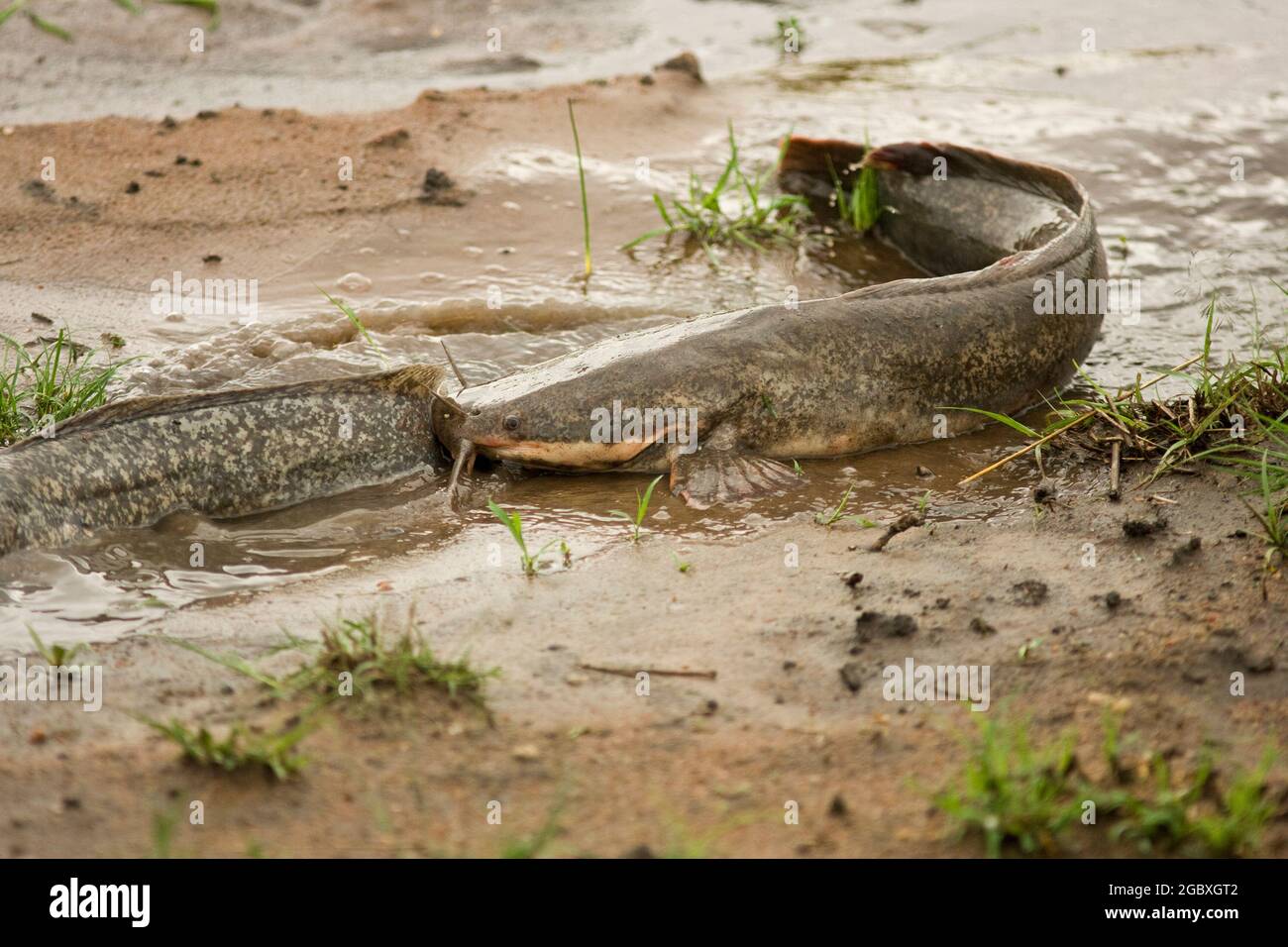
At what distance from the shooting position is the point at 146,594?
4.20 metres

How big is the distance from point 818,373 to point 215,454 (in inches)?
94.2

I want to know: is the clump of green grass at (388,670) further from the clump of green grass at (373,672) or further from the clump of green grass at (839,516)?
the clump of green grass at (839,516)

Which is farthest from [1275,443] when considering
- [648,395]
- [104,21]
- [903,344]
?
[104,21]

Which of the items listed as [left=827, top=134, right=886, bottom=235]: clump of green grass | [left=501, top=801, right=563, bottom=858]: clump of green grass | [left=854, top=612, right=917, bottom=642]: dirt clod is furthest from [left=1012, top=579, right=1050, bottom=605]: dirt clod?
[left=827, top=134, right=886, bottom=235]: clump of green grass

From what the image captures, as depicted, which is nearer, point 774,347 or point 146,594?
point 146,594

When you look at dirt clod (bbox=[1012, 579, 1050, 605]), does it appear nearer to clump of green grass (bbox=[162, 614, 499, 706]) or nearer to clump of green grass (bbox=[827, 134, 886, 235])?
clump of green grass (bbox=[162, 614, 499, 706])

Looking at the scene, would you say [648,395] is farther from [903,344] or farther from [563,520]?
[903,344]

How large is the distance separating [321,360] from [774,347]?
2088 mm

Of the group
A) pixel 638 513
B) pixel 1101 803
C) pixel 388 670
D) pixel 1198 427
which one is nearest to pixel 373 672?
pixel 388 670

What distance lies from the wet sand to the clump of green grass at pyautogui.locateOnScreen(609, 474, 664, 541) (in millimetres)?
52

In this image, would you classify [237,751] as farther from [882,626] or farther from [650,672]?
[882,626]

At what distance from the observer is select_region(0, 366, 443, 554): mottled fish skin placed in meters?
4.43

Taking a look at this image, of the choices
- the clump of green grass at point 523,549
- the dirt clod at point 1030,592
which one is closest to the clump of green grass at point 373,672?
the clump of green grass at point 523,549
